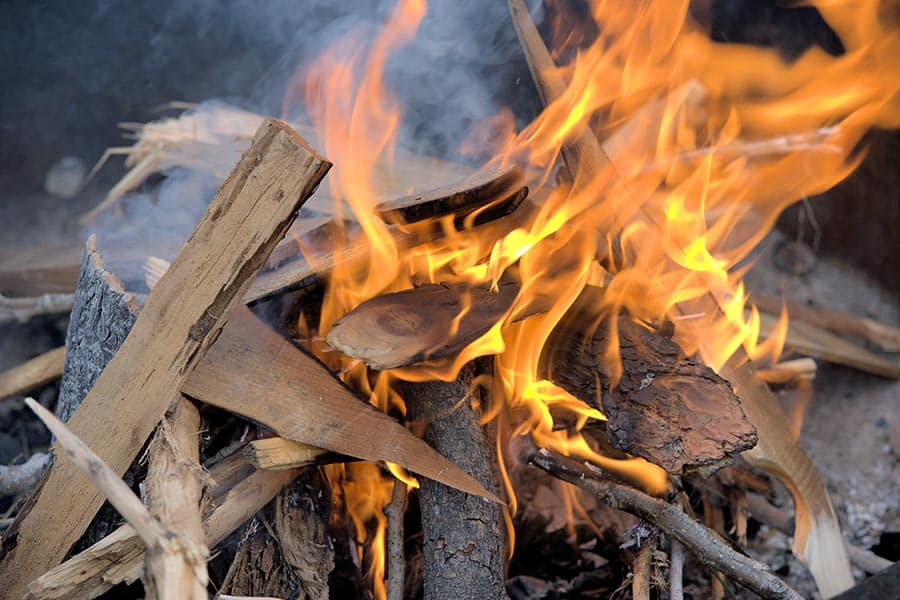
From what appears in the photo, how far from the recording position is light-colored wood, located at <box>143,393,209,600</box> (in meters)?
1.00

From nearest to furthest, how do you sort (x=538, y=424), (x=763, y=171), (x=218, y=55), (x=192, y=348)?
1. (x=192, y=348)
2. (x=538, y=424)
3. (x=763, y=171)
4. (x=218, y=55)

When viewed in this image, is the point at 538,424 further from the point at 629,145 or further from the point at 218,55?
the point at 218,55

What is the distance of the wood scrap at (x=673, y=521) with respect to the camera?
1.49 m

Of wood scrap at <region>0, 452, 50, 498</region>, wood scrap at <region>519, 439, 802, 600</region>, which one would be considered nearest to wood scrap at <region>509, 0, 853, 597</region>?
wood scrap at <region>519, 439, 802, 600</region>

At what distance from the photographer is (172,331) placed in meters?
1.38

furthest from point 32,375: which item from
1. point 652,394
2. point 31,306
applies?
point 652,394

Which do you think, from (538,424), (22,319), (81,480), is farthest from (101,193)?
(538,424)

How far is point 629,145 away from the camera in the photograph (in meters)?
2.52

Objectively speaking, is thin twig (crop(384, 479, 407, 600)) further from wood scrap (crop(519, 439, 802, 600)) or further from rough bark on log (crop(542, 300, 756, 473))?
rough bark on log (crop(542, 300, 756, 473))

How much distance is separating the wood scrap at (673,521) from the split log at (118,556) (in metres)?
0.61

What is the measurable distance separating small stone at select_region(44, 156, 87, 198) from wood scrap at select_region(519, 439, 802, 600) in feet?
7.83

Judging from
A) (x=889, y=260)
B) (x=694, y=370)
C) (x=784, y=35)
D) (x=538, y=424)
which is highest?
(x=784, y=35)

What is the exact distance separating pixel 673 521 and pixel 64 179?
2.77 metres

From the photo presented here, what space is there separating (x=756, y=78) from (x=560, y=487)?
1682 mm
